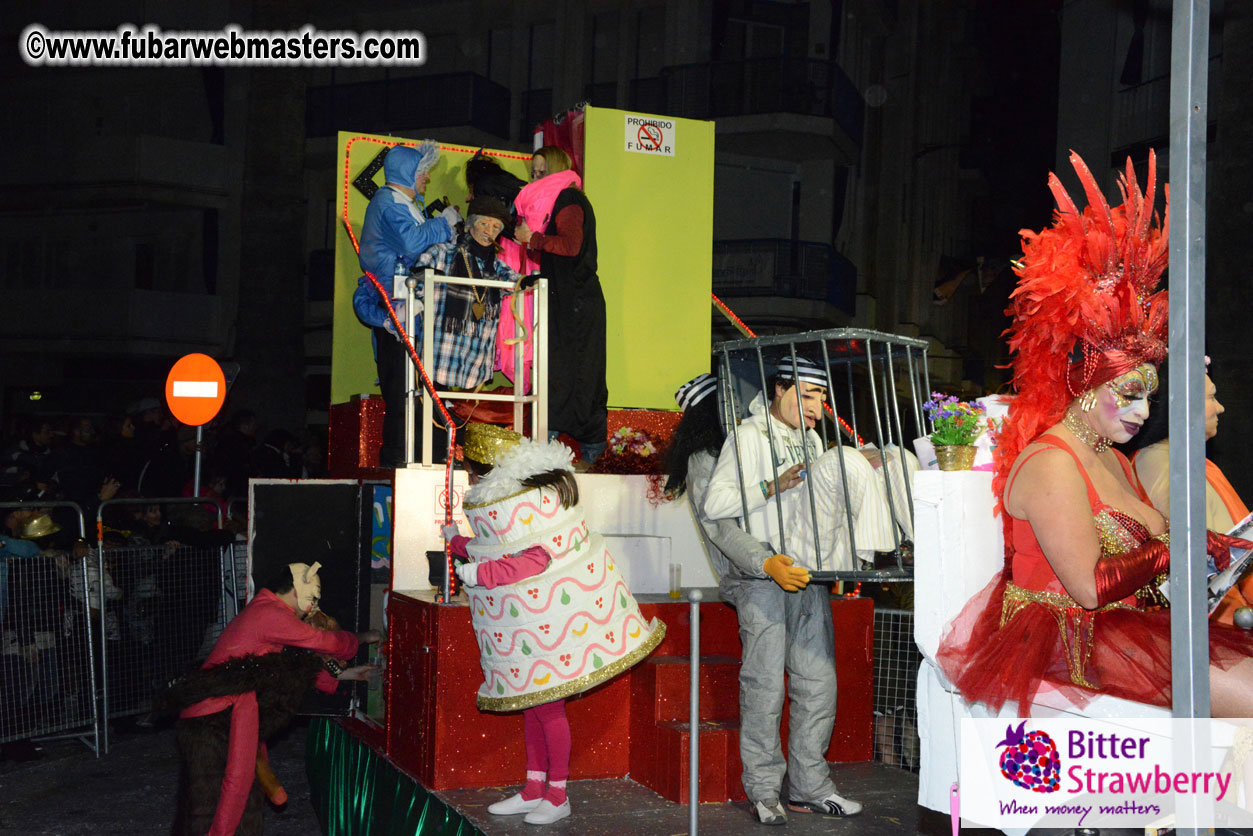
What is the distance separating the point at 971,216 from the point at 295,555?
2042cm

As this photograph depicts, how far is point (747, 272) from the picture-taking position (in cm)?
1820

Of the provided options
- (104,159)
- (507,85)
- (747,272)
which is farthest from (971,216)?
(104,159)

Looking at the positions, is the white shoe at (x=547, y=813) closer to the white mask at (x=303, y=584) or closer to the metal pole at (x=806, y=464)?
the metal pole at (x=806, y=464)

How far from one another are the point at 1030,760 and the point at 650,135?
5.01 metres

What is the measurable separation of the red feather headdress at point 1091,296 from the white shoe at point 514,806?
2.19m

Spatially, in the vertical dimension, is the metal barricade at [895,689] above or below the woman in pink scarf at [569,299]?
below

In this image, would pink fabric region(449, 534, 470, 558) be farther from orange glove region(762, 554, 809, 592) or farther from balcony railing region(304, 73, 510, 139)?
balcony railing region(304, 73, 510, 139)

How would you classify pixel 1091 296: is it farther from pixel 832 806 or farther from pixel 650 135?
pixel 650 135

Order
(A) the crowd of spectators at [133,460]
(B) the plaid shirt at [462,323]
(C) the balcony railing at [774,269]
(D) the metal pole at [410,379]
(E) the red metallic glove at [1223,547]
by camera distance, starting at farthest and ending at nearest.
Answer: (C) the balcony railing at [774,269], (A) the crowd of spectators at [133,460], (B) the plaid shirt at [462,323], (D) the metal pole at [410,379], (E) the red metallic glove at [1223,547]

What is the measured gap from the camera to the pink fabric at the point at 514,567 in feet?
13.9

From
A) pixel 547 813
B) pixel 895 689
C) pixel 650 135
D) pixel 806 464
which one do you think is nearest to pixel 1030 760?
pixel 806 464

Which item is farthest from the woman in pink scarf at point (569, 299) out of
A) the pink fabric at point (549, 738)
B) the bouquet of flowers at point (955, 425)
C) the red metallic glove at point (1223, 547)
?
the red metallic glove at point (1223, 547)

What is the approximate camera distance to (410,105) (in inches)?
756

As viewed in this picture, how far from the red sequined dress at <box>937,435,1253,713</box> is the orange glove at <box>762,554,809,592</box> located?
0.99 m
